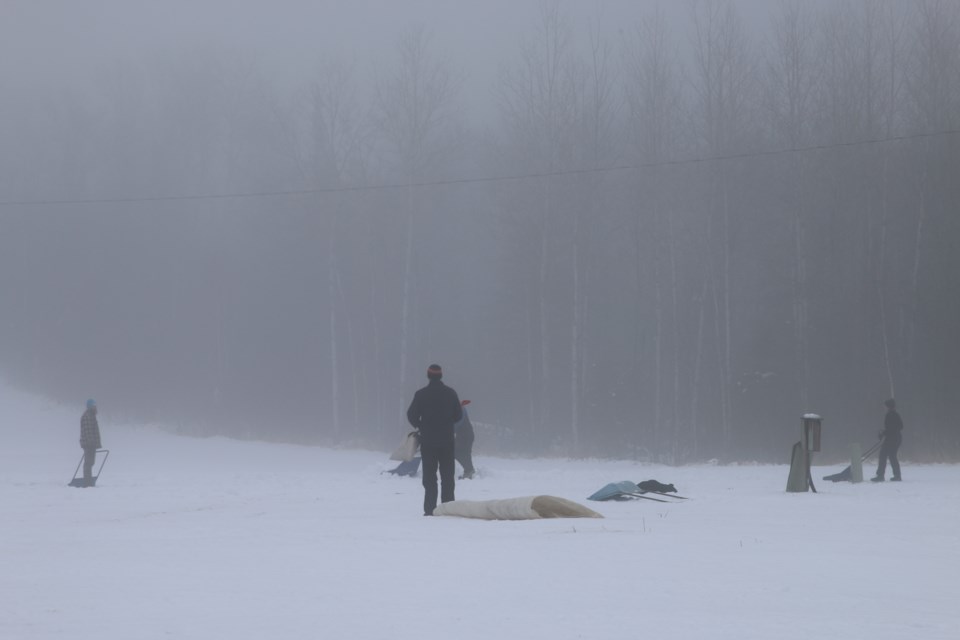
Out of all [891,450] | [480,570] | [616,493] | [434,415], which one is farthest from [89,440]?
[480,570]

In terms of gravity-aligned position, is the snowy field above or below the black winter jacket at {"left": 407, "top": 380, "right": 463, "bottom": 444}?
below

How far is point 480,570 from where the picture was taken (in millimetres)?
7918

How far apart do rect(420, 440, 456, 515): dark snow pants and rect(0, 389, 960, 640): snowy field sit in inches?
13.2

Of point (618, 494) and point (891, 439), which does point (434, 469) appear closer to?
point (618, 494)

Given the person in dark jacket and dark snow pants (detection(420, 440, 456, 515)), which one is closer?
dark snow pants (detection(420, 440, 456, 515))

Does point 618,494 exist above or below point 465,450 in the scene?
above

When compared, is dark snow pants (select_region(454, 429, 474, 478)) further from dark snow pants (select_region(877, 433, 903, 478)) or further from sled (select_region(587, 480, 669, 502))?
dark snow pants (select_region(877, 433, 903, 478))

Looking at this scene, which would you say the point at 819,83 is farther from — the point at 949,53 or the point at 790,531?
the point at 790,531

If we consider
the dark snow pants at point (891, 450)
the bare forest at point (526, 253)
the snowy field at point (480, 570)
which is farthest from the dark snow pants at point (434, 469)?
the bare forest at point (526, 253)

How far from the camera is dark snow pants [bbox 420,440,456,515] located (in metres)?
12.9

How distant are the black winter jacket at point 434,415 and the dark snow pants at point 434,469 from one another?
0.08 metres

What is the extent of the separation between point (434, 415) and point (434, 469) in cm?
65

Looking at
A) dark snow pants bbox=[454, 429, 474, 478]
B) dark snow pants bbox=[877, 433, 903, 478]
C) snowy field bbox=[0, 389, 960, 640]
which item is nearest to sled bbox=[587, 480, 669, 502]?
snowy field bbox=[0, 389, 960, 640]

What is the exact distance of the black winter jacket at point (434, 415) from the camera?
515 inches
